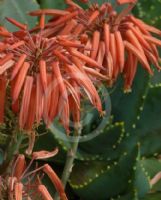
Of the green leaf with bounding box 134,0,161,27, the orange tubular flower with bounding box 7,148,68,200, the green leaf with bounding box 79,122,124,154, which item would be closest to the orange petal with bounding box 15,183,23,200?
the orange tubular flower with bounding box 7,148,68,200

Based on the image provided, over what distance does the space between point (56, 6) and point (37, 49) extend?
3.16ft

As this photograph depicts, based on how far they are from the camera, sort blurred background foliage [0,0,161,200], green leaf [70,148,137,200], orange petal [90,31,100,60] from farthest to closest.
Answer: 1. blurred background foliage [0,0,161,200]
2. green leaf [70,148,137,200]
3. orange petal [90,31,100,60]

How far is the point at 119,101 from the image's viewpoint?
2.01 meters

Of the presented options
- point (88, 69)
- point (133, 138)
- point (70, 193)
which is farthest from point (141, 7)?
point (88, 69)

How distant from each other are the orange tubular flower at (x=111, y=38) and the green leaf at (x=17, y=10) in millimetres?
476

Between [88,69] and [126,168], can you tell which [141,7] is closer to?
[126,168]

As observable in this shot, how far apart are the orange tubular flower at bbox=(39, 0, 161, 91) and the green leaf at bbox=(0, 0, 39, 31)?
48cm

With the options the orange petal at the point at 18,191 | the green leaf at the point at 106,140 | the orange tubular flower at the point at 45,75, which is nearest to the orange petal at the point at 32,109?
the orange tubular flower at the point at 45,75

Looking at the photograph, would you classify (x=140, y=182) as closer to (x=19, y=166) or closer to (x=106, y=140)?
(x=106, y=140)

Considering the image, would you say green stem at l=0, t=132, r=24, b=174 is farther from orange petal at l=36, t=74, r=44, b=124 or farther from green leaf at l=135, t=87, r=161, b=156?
green leaf at l=135, t=87, r=161, b=156

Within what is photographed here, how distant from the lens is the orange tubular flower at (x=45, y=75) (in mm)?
1117

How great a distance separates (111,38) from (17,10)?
25.9 inches

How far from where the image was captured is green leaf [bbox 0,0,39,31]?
192cm

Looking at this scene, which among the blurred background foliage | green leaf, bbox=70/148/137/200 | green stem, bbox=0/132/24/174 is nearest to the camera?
green stem, bbox=0/132/24/174
